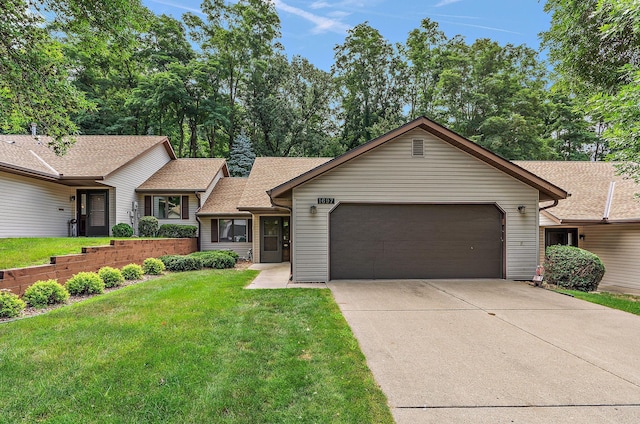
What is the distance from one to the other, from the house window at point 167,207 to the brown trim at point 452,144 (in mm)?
8982

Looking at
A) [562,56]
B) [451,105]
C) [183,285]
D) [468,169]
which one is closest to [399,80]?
[451,105]

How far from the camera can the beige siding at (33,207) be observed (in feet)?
37.1

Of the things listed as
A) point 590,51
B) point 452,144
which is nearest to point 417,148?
point 452,144

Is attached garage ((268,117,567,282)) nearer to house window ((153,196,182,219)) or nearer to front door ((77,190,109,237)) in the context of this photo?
house window ((153,196,182,219))

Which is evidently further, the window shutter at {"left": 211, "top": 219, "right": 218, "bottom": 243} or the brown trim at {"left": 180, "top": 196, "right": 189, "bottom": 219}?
the brown trim at {"left": 180, "top": 196, "right": 189, "bottom": 219}

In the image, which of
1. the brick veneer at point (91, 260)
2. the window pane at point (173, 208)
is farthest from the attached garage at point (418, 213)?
the window pane at point (173, 208)

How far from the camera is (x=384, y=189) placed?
29.5 feet

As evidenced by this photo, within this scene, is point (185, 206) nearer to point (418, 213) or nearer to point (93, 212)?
point (93, 212)

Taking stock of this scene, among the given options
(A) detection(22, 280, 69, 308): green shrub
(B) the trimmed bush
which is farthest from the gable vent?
(A) detection(22, 280, 69, 308): green shrub

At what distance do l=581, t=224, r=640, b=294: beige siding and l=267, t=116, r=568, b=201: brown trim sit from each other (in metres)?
4.13

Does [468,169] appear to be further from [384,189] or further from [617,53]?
[617,53]

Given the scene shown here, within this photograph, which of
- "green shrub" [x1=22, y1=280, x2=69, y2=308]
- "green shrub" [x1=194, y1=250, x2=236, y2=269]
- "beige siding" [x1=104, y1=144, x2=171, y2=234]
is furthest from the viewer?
"beige siding" [x1=104, y1=144, x2=171, y2=234]

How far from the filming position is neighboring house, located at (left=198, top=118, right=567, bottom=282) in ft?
28.8

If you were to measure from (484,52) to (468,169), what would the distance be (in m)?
21.2
